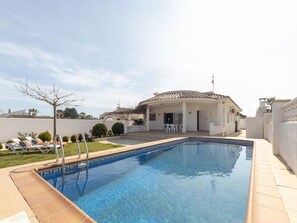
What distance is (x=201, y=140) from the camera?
1499 centimetres

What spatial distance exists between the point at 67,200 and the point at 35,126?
1557 cm

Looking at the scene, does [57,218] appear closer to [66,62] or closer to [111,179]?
[111,179]

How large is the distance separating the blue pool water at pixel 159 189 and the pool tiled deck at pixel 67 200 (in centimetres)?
65

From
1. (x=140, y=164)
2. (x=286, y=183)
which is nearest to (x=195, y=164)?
(x=140, y=164)

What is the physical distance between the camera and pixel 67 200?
12.2ft

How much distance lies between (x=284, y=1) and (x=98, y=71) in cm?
1431

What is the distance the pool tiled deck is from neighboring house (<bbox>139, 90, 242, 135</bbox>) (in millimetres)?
12349

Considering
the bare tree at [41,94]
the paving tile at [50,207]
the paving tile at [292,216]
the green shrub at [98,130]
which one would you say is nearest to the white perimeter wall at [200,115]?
the green shrub at [98,130]

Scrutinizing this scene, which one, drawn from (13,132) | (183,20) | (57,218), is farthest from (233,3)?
(13,132)

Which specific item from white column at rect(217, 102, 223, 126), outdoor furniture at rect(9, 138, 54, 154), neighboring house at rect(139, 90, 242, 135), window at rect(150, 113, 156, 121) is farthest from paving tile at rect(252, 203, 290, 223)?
window at rect(150, 113, 156, 121)

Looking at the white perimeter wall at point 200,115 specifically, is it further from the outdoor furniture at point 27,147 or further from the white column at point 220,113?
the outdoor furniture at point 27,147

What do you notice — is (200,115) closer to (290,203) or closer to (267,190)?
(267,190)

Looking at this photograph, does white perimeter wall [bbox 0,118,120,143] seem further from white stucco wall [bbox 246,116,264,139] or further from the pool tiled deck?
white stucco wall [bbox 246,116,264,139]

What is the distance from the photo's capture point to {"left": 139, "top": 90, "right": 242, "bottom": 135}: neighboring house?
57.3ft
